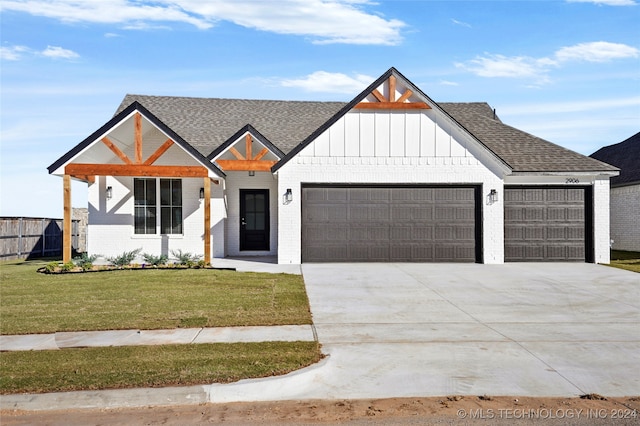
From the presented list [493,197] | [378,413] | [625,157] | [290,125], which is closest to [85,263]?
[290,125]

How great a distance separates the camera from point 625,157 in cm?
2830

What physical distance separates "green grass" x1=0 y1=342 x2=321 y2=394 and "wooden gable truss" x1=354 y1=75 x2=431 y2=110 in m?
11.2

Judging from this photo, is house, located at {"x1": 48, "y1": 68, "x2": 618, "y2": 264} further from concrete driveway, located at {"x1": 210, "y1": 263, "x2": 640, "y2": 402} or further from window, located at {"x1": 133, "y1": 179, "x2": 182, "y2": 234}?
concrete driveway, located at {"x1": 210, "y1": 263, "x2": 640, "y2": 402}

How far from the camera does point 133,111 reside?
16516 millimetres

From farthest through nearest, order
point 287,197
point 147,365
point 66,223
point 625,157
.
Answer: point 625,157, point 287,197, point 66,223, point 147,365

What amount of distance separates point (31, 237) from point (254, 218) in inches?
394

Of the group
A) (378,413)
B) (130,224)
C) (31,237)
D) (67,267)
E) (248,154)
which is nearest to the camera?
(378,413)

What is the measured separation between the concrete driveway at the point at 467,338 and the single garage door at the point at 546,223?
11.5ft

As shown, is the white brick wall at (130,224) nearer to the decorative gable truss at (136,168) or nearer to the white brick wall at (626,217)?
the decorative gable truss at (136,168)

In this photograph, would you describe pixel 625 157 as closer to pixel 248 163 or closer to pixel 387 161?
pixel 387 161

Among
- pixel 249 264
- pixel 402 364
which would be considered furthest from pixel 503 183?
pixel 402 364

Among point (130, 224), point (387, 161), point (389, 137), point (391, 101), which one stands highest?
point (391, 101)

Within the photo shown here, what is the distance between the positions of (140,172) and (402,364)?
12.3 meters

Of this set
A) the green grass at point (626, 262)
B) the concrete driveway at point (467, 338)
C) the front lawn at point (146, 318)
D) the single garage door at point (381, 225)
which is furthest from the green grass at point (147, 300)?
the green grass at point (626, 262)
